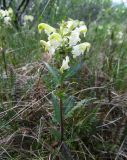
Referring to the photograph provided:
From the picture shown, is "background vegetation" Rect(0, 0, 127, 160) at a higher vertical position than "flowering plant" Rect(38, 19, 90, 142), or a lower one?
lower

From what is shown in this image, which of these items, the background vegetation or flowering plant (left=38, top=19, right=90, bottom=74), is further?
the background vegetation

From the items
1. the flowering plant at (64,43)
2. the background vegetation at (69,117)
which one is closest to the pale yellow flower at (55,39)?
the flowering plant at (64,43)

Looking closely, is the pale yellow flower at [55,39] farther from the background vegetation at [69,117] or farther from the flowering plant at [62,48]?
the background vegetation at [69,117]

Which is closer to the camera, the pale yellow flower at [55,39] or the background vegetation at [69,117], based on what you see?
the pale yellow flower at [55,39]

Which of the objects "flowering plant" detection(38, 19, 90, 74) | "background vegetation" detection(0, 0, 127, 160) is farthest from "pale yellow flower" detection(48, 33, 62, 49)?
"background vegetation" detection(0, 0, 127, 160)

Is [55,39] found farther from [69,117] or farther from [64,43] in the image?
[69,117]

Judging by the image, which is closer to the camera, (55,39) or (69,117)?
(55,39)

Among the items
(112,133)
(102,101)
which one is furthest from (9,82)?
(112,133)

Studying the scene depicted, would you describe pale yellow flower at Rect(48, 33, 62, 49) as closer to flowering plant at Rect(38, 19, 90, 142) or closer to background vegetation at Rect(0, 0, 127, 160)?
flowering plant at Rect(38, 19, 90, 142)

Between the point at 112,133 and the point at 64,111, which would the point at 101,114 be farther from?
the point at 64,111

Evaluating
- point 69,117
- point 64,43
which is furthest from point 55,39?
point 69,117

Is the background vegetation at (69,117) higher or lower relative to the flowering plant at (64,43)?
lower
